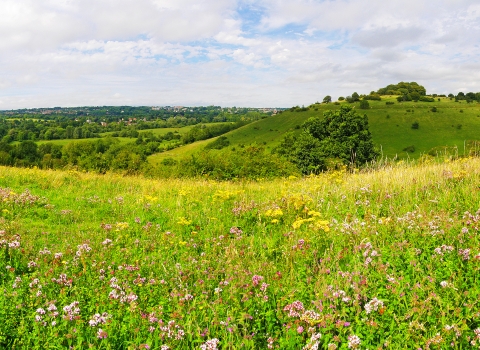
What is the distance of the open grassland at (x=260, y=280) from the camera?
3.07 metres

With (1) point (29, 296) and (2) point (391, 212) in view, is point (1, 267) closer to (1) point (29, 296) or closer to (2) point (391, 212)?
(1) point (29, 296)

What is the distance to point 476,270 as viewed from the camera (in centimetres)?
361

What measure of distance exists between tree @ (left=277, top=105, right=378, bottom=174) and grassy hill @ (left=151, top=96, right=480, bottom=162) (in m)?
25.9

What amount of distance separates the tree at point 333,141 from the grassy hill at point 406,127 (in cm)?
2591

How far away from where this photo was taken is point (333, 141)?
56.8m

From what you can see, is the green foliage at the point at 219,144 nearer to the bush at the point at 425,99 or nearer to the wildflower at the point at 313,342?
the bush at the point at 425,99

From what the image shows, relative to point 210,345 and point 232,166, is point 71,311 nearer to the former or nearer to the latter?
point 210,345

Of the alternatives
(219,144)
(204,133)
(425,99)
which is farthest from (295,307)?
(425,99)

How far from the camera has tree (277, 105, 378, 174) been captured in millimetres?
52844

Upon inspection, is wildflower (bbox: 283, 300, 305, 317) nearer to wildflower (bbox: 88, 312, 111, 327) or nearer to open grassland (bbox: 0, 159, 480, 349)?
open grassland (bbox: 0, 159, 480, 349)

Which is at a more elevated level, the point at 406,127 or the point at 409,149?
the point at 406,127

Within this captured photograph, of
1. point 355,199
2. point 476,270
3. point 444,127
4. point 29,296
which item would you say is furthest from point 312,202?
point 444,127

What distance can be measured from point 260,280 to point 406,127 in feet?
372

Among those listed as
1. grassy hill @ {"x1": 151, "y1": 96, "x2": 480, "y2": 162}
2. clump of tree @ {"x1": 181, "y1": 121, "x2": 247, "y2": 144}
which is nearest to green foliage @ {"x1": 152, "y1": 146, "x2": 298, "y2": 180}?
grassy hill @ {"x1": 151, "y1": 96, "x2": 480, "y2": 162}
